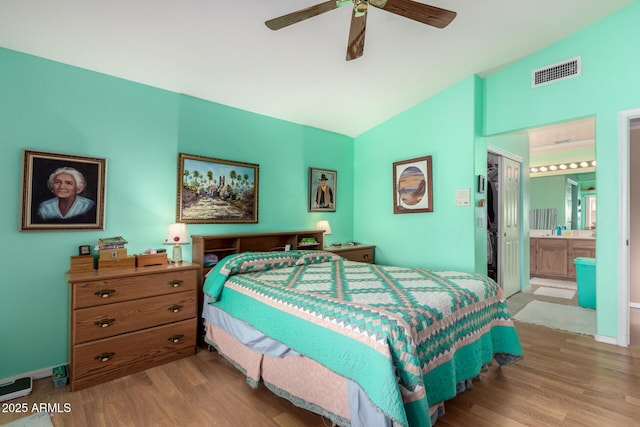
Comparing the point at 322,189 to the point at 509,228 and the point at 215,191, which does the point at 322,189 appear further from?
the point at 509,228

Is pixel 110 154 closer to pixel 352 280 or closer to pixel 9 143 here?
pixel 9 143

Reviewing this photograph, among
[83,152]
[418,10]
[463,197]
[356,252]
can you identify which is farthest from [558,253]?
[83,152]

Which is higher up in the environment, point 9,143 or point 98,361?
point 9,143

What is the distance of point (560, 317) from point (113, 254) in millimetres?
4711

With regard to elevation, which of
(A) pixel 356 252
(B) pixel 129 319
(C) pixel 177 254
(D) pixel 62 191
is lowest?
(B) pixel 129 319

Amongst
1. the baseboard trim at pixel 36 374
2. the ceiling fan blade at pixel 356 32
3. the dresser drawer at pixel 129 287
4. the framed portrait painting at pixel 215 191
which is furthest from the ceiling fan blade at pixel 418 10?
the baseboard trim at pixel 36 374

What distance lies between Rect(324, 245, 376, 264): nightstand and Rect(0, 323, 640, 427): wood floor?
6.34 feet

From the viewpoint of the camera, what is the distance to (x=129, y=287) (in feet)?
7.88

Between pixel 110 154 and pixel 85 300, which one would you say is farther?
pixel 110 154

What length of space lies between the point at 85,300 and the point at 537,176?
7006mm

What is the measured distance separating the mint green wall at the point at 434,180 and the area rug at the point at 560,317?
1.02 metres

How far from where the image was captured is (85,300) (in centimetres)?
220

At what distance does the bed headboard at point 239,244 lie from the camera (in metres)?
3.01

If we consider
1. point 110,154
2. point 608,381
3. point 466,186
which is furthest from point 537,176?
point 110,154
